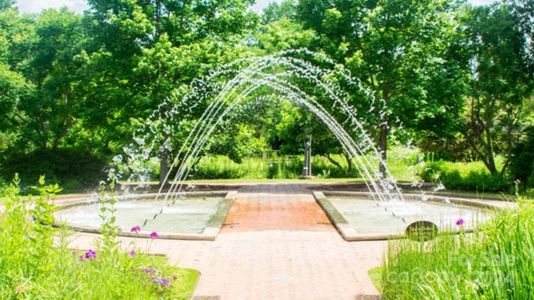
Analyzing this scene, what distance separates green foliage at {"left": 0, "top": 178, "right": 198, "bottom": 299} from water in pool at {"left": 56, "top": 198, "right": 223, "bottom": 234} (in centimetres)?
661

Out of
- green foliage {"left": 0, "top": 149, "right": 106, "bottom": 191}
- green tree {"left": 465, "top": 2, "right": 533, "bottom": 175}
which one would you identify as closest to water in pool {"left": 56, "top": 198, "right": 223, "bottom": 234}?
green foliage {"left": 0, "top": 149, "right": 106, "bottom": 191}

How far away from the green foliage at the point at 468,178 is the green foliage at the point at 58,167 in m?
16.3

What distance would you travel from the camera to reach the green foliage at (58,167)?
2986cm

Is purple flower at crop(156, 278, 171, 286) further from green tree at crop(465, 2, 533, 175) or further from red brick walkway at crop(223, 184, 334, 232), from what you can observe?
green tree at crop(465, 2, 533, 175)

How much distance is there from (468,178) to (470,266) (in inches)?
886

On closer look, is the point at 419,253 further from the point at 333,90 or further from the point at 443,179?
the point at 443,179

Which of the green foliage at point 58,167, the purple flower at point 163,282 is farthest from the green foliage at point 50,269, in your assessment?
the green foliage at point 58,167

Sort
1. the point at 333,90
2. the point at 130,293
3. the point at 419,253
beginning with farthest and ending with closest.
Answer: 1. the point at 333,90
2. the point at 419,253
3. the point at 130,293

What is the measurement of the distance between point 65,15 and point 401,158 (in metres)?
21.4

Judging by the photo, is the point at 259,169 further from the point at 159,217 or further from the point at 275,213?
the point at 159,217

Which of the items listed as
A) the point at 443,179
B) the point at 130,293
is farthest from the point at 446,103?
the point at 130,293

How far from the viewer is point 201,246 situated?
11.0 metres

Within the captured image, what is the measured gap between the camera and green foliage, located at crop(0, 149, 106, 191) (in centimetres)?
2986

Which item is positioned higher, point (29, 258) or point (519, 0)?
point (519, 0)
